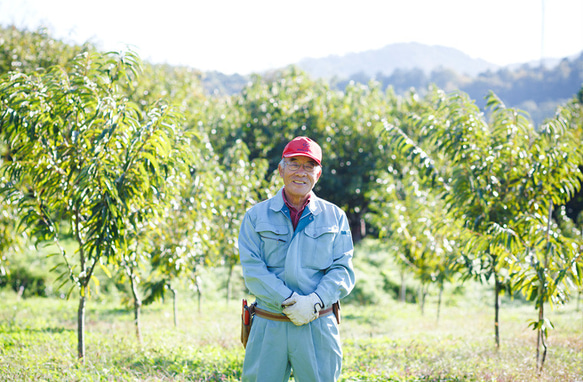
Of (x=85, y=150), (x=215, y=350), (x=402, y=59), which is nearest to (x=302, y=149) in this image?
(x=85, y=150)

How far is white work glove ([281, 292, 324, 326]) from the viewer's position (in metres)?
2.73

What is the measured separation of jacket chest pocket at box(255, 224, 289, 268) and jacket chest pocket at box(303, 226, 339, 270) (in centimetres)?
16

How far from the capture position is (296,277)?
2.89 metres

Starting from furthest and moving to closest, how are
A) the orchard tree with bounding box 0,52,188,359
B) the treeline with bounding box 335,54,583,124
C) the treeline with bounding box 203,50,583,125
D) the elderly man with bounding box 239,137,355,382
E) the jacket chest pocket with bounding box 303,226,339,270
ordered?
the treeline with bounding box 335,54,583,124
the treeline with bounding box 203,50,583,125
the orchard tree with bounding box 0,52,188,359
the jacket chest pocket with bounding box 303,226,339,270
the elderly man with bounding box 239,137,355,382

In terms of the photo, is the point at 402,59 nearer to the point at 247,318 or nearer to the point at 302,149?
the point at 302,149

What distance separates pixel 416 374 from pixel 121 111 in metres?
4.10

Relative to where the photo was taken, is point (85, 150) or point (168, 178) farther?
point (168, 178)

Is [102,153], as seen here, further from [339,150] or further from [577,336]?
[339,150]

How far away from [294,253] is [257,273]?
28 centimetres

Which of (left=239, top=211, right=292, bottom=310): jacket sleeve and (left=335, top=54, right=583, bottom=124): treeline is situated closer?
(left=239, top=211, right=292, bottom=310): jacket sleeve

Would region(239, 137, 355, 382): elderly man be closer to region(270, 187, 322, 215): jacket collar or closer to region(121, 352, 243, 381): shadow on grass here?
region(270, 187, 322, 215): jacket collar

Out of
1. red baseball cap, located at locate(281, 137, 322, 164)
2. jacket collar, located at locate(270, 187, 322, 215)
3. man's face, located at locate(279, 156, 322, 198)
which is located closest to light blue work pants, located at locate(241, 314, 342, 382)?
jacket collar, located at locate(270, 187, 322, 215)

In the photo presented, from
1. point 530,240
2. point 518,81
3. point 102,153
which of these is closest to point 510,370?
point 530,240

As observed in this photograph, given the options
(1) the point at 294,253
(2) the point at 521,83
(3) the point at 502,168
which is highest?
(2) the point at 521,83
